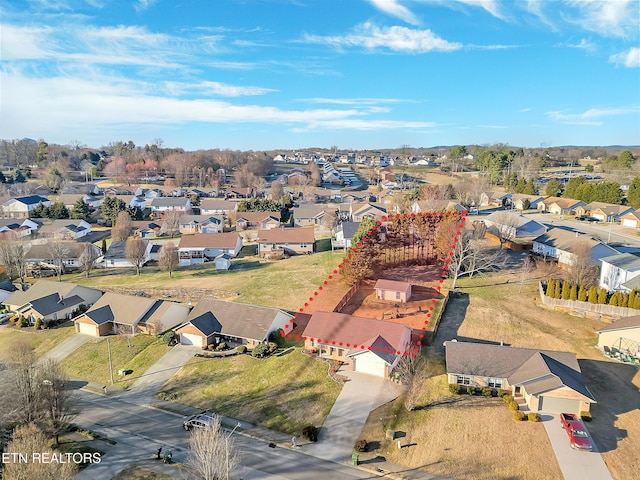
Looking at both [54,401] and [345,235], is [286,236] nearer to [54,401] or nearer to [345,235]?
[345,235]

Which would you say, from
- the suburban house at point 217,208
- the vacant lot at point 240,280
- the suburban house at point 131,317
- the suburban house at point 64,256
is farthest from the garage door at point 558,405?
the suburban house at point 217,208

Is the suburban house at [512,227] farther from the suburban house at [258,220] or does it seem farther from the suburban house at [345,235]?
the suburban house at [258,220]

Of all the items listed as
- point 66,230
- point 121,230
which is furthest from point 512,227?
point 66,230

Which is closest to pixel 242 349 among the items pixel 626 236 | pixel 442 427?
pixel 442 427

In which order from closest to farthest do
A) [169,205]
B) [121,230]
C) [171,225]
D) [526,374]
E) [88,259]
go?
1. [526,374]
2. [88,259]
3. [121,230]
4. [171,225]
5. [169,205]

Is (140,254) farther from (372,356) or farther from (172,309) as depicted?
(372,356)

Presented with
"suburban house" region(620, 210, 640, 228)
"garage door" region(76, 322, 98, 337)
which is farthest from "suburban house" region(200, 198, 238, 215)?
"suburban house" region(620, 210, 640, 228)
